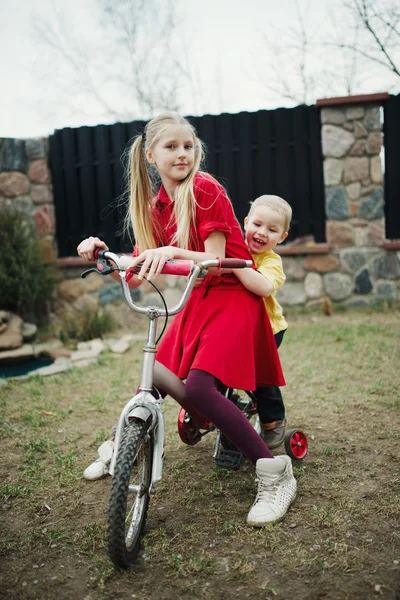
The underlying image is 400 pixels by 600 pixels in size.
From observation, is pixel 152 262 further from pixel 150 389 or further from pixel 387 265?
pixel 387 265

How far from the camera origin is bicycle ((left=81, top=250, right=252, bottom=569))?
164 cm

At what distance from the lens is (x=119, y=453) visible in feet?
5.48

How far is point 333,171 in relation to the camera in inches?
222

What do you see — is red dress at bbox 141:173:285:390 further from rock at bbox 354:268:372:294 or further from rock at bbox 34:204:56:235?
rock at bbox 34:204:56:235

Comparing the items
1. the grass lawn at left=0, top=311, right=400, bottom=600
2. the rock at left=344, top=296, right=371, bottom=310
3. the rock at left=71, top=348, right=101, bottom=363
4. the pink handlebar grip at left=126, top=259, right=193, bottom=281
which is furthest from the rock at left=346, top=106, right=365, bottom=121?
the pink handlebar grip at left=126, top=259, right=193, bottom=281

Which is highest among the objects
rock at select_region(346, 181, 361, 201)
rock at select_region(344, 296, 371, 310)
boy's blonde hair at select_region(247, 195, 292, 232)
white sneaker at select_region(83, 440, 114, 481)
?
rock at select_region(346, 181, 361, 201)

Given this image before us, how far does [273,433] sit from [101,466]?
0.86 m

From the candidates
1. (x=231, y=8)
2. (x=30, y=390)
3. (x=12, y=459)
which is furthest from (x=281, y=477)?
(x=231, y=8)

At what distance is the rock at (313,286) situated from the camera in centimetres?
577

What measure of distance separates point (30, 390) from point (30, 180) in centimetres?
308

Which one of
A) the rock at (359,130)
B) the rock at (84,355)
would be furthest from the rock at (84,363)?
the rock at (359,130)

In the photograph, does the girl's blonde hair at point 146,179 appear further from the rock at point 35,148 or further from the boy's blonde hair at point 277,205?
the rock at point 35,148

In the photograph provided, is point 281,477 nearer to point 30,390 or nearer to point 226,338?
point 226,338

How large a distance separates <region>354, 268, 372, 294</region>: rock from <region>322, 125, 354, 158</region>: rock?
130cm
